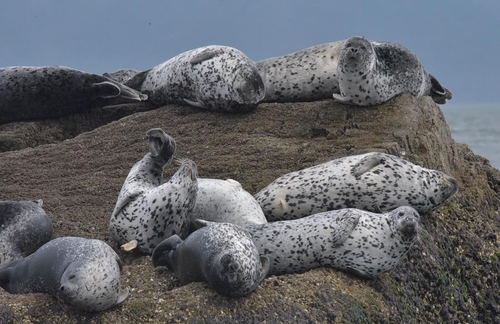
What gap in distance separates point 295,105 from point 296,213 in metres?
2.55

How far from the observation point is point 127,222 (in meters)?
7.96

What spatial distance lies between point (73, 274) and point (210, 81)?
5.22m

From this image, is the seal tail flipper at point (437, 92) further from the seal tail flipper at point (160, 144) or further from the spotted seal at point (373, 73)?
the seal tail flipper at point (160, 144)

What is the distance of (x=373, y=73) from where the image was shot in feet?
35.0

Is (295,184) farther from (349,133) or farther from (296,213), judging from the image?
(349,133)

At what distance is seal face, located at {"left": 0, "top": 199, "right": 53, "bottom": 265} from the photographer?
7.68m

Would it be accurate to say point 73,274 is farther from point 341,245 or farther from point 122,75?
point 122,75

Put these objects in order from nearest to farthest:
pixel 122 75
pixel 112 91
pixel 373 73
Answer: pixel 373 73
pixel 112 91
pixel 122 75

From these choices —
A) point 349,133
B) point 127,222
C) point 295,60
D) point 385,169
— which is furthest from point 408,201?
point 295,60

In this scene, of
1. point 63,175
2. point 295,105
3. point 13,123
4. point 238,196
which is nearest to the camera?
point 238,196

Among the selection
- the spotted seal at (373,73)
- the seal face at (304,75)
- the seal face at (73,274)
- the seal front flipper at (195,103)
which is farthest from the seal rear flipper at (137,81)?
the seal face at (73,274)

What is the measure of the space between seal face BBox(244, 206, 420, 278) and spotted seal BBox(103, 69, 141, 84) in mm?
6164

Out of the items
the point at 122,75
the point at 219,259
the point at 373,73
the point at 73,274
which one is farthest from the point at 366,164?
the point at 122,75

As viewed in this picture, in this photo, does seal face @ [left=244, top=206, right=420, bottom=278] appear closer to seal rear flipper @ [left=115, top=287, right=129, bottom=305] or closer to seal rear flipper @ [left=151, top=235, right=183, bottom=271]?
seal rear flipper @ [left=151, top=235, right=183, bottom=271]
